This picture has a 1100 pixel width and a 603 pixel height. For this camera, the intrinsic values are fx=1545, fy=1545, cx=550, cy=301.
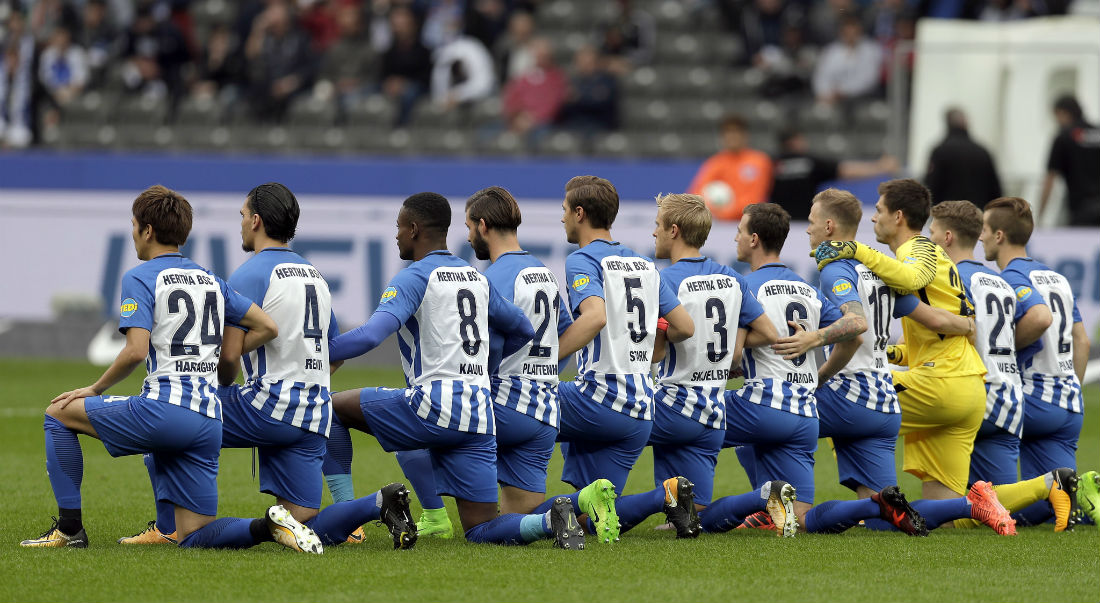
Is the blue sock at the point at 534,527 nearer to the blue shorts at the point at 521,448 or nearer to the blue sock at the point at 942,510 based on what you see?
the blue shorts at the point at 521,448

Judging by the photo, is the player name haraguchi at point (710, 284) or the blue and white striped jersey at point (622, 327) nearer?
the blue and white striped jersey at point (622, 327)

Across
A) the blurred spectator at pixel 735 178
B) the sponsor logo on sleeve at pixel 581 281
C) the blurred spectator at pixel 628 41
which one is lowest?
the sponsor logo on sleeve at pixel 581 281

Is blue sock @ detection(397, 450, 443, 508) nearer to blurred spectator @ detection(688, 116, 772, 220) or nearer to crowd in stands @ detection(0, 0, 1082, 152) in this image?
blurred spectator @ detection(688, 116, 772, 220)

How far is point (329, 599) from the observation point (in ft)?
17.9

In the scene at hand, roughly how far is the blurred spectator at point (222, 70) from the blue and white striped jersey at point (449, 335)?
1401cm

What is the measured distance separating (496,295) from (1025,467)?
10.6 feet

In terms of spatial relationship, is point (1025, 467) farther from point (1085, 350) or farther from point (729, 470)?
point (729, 470)

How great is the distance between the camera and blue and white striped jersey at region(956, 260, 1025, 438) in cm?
775

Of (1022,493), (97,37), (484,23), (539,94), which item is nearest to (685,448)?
(1022,493)

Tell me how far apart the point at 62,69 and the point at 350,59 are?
13.0 feet

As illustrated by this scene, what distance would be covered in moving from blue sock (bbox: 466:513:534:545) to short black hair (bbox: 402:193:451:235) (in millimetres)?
1290


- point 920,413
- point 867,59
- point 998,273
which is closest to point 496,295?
point 920,413

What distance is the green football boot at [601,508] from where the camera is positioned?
6.55 m

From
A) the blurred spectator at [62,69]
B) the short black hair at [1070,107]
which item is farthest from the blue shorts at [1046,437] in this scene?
the blurred spectator at [62,69]
